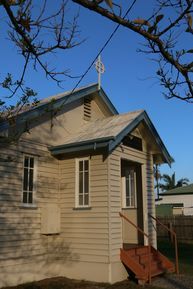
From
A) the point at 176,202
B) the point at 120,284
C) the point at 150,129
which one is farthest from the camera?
the point at 176,202

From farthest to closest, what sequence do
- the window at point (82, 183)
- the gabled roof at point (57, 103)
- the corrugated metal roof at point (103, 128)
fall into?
the window at point (82, 183) → the corrugated metal roof at point (103, 128) → the gabled roof at point (57, 103)

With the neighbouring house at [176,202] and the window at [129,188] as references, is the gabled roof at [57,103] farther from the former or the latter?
the neighbouring house at [176,202]

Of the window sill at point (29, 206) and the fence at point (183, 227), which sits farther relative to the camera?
the fence at point (183, 227)

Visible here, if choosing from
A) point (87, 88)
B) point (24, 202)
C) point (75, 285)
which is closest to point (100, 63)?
point (87, 88)

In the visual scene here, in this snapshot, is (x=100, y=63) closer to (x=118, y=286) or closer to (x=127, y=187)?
(x=127, y=187)

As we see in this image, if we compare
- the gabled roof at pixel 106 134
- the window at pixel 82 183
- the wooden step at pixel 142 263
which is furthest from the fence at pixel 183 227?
the window at pixel 82 183

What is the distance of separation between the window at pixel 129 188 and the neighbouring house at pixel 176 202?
24.0 meters

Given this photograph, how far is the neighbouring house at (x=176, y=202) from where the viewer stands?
37.2 m

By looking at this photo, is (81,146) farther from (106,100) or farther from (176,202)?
(176,202)

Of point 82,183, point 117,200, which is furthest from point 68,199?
point 117,200

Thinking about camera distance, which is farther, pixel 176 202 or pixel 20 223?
pixel 176 202

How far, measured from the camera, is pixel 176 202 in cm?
3881

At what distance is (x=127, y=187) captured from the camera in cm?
1380

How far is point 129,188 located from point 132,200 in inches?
17.9
